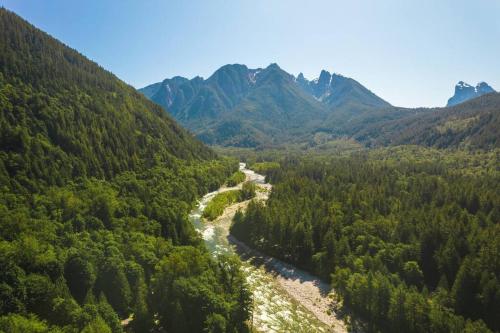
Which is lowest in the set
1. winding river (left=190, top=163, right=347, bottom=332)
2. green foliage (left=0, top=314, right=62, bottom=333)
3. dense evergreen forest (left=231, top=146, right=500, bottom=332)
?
winding river (left=190, top=163, right=347, bottom=332)

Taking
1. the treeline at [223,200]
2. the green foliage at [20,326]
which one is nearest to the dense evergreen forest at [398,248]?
the treeline at [223,200]

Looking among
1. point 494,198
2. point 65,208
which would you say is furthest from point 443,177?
point 65,208

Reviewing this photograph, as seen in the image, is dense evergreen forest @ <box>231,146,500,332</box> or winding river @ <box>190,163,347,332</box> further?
winding river @ <box>190,163,347,332</box>

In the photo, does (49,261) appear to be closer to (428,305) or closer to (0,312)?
(0,312)

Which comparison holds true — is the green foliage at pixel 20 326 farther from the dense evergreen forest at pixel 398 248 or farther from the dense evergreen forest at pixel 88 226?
the dense evergreen forest at pixel 398 248

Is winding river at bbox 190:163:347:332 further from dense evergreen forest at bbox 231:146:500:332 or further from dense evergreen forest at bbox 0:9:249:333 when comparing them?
dense evergreen forest at bbox 0:9:249:333

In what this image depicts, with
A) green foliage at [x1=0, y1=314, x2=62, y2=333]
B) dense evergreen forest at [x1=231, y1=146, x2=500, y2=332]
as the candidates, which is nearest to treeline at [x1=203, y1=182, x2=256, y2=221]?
dense evergreen forest at [x1=231, y1=146, x2=500, y2=332]
